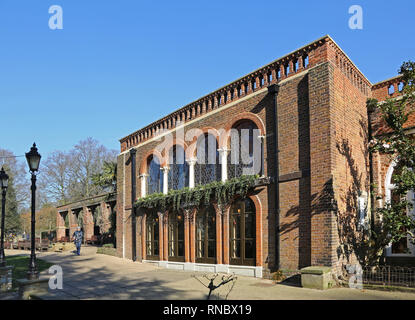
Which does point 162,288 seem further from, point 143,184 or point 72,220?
point 72,220

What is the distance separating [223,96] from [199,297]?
752 centimetres

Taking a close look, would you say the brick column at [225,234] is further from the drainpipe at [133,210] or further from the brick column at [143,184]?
the drainpipe at [133,210]

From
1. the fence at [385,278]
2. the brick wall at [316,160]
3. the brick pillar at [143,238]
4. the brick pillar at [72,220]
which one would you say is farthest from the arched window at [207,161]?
the brick pillar at [72,220]

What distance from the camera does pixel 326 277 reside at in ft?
29.9

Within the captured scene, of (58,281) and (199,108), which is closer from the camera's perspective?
(58,281)

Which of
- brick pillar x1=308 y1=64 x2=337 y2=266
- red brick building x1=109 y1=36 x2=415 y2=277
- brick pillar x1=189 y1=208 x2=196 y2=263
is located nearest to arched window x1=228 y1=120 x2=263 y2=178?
red brick building x1=109 y1=36 x2=415 y2=277

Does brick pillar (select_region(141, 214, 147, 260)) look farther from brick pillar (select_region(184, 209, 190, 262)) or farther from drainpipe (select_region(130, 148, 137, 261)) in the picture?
brick pillar (select_region(184, 209, 190, 262))

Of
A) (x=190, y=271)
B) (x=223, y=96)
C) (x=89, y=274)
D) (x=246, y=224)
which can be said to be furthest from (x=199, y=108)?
(x=89, y=274)

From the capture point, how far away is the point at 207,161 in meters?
14.1

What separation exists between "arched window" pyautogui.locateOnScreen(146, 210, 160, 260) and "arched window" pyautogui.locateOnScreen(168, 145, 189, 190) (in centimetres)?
164

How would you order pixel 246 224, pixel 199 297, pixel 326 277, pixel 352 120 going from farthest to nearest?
pixel 246 224 → pixel 352 120 → pixel 326 277 → pixel 199 297

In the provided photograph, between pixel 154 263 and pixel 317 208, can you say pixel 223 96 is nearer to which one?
pixel 317 208

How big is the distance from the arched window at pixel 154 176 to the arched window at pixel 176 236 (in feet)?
6.55

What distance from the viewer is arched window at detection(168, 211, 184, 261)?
48.0ft
